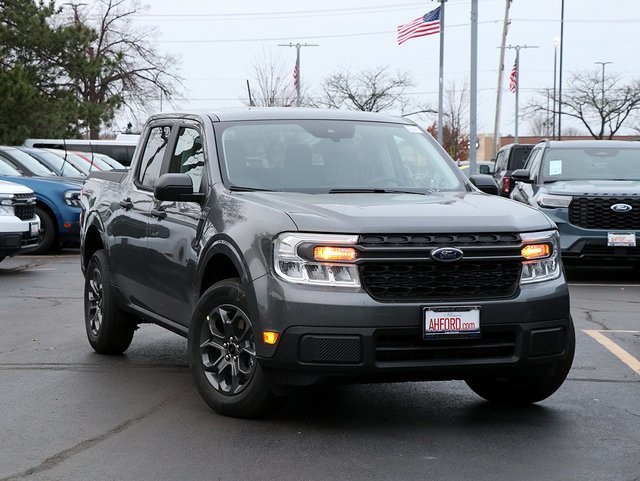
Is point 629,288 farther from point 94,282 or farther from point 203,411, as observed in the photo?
point 203,411

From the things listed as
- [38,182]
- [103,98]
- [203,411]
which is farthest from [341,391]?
[103,98]

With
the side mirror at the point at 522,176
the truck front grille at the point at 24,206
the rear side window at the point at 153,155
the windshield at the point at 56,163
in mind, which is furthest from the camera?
the windshield at the point at 56,163

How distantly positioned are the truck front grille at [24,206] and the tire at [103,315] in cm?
639

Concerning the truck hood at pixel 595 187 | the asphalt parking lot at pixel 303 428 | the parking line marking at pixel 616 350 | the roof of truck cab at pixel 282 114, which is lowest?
the parking line marking at pixel 616 350

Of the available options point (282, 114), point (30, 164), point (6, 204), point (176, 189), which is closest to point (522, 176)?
point (6, 204)

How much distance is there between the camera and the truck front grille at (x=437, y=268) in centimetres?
579

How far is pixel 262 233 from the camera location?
5992 millimetres

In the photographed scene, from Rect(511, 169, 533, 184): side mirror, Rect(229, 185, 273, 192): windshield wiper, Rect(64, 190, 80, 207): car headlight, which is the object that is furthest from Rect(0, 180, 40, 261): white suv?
Rect(229, 185, 273, 192): windshield wiper

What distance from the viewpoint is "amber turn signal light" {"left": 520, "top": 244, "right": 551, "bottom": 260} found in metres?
6.10

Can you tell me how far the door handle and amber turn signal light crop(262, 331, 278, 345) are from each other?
69.3 inches

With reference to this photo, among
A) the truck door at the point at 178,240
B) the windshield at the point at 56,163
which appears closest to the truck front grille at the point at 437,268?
the truck door at the point at 178,240

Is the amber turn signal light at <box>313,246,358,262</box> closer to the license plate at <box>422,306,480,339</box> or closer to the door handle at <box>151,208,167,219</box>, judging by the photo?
the license plate at <box>422,306,480,339</box>

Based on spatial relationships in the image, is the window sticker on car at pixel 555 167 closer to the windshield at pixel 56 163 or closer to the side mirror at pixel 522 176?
the side mirror at pixel 522 176

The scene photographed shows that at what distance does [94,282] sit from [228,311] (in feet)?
8.97
